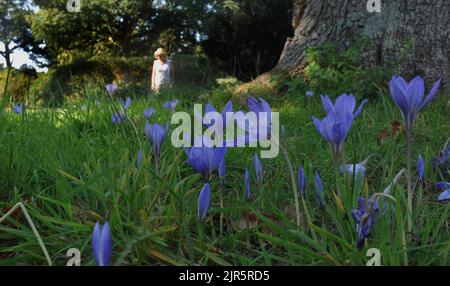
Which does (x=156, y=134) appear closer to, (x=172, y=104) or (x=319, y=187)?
(x=319, y=187)

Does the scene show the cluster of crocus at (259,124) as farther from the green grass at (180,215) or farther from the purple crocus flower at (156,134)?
the purple crocus flower at (156,134)

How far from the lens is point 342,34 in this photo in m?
4.22

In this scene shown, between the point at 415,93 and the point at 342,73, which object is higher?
the point at 342,73

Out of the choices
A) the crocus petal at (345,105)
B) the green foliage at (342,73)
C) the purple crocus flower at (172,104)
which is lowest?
the crocus petal at (345,105)

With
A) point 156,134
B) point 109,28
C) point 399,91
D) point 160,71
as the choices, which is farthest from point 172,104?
point 109,28

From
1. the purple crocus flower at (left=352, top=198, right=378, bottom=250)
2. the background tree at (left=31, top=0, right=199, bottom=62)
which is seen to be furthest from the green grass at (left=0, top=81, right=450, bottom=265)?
the background tree at (left=31, top=0, right=199, bottom=62)

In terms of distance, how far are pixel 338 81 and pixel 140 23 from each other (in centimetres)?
1645

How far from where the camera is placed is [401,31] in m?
3.99

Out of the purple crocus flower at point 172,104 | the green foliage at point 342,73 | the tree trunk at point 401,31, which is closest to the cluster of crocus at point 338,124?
the purple crocus flower at point 172,104

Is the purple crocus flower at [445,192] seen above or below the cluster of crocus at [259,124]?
below

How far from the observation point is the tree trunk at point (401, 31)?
3.94 metres

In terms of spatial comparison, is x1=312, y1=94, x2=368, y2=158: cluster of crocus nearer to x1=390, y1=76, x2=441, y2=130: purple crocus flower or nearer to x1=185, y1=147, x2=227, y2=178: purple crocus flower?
x1=390, y1=76, x2=441, y2=130: purple crocus flower
